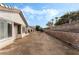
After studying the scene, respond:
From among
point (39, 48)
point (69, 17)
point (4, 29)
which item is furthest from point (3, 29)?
point (69, 17)

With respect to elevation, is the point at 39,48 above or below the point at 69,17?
below

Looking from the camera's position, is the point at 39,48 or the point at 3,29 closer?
the point at 39,48

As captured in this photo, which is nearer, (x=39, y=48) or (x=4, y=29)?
(x=39, y=48)

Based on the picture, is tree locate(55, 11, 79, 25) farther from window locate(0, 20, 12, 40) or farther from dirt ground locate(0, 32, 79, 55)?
window locate(0, 20, 12, 40)

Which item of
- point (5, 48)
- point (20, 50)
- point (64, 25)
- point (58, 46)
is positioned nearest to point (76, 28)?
point (64, 25)

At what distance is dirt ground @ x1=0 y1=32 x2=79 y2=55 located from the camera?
16.3 ft

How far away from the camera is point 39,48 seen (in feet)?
16.8

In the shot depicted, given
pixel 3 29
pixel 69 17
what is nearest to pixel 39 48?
pixel 69 17

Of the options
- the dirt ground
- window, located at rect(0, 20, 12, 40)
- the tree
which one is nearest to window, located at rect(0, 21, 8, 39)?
window, located at rect(0, 20, 12, 40)

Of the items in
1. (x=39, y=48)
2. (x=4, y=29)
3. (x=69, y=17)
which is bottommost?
(x=39, y=48)

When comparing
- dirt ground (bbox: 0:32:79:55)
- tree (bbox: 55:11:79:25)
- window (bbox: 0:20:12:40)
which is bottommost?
dirt ground (bbox: 0:32:79:55)

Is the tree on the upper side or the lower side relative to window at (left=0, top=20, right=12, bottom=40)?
upper

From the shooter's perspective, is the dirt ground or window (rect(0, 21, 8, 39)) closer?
the dirt ground

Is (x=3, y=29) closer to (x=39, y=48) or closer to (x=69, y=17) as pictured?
(x=39, y=48)
